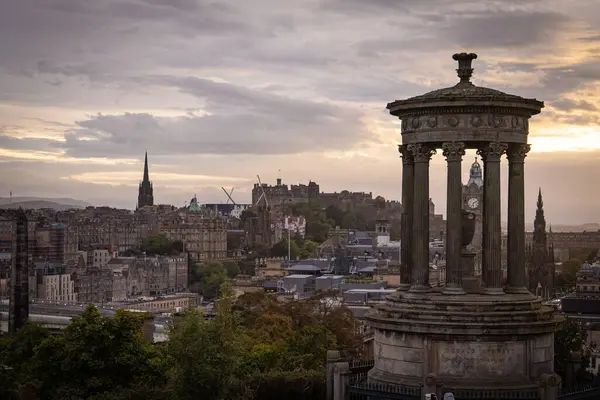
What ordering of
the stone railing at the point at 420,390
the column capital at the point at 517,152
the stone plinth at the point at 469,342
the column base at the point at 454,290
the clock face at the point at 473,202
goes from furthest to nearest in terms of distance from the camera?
the clock face at the point at 473,202
the column capital at the point at 517,152
the column base at the point at 454,290
the stone plinth at the point at 469,342
the stone railing at the point at 420,390

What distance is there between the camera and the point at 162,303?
644 feet

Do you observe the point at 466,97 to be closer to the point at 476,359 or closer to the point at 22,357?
the point at 476,359

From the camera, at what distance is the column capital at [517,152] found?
112 ft

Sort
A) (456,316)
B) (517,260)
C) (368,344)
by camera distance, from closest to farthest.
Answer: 1. (456,316)
2. (517,260)
3. (368,344)

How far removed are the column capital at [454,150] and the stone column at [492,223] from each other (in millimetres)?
782

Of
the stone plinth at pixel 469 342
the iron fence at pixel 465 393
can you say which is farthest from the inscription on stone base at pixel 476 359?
the iron fence at pixel 465 393

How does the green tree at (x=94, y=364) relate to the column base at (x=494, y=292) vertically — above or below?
below

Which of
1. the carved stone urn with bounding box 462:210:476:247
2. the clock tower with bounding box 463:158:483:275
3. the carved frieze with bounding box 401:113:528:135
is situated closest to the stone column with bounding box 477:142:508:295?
the carved frieze with bounding box 401:113:528:135

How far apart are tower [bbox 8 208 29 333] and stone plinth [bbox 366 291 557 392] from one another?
69.5m

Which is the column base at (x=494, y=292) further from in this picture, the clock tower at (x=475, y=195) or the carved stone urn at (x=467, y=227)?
the clock tower at (x=475, y=195)

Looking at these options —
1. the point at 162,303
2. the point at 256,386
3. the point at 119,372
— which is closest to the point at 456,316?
the point at 256,386

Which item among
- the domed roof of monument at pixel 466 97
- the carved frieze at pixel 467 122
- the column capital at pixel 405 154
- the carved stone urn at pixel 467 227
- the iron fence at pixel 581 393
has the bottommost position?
the iron fence at pixel 581 393

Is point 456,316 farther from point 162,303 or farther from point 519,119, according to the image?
point 162,303

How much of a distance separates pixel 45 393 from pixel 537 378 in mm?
19173
